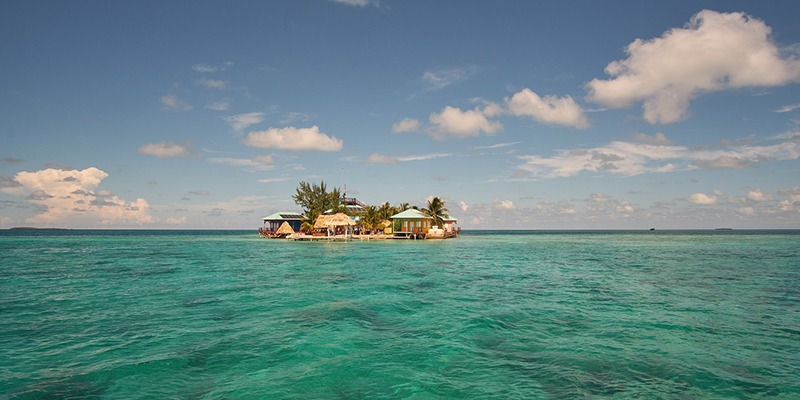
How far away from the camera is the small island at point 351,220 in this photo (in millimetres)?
68750

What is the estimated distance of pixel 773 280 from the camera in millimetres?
21359

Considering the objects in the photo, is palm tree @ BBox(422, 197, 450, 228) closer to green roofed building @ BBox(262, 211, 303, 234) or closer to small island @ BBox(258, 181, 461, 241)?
small island @ BBox(258, 181, 461, 241)

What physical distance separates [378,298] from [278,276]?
9479 millimetres

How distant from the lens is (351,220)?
62906 millimetres

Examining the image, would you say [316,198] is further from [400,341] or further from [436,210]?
[400,341]

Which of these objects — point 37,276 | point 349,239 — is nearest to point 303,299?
point 37,276

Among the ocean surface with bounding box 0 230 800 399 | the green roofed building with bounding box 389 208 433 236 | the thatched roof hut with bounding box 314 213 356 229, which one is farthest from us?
the green roofed building with bounding box 389 208 433 236

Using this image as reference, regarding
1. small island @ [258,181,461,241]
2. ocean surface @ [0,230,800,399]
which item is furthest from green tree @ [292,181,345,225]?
ocean surface @ [0,230,800,399]

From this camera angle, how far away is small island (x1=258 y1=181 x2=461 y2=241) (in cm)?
6875

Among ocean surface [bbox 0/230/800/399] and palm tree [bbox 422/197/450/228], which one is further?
palm tree [bbox 422/197/450/228]

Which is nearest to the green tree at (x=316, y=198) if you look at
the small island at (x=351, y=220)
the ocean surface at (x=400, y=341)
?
the small island at (x=351, y=220)

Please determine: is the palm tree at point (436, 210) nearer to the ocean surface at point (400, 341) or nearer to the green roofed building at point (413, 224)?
the green roofed building at point (413, 224)

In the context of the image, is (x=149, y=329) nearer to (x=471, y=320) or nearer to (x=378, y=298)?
(x=378, y=298)

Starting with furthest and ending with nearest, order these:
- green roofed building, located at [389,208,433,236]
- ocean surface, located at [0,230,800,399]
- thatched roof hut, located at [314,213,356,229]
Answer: green roofed building, located at [389,208,433,236] → thatched roof hut, located at [314,213,356,229] → ocean surface, located at [0,230,800,399]
